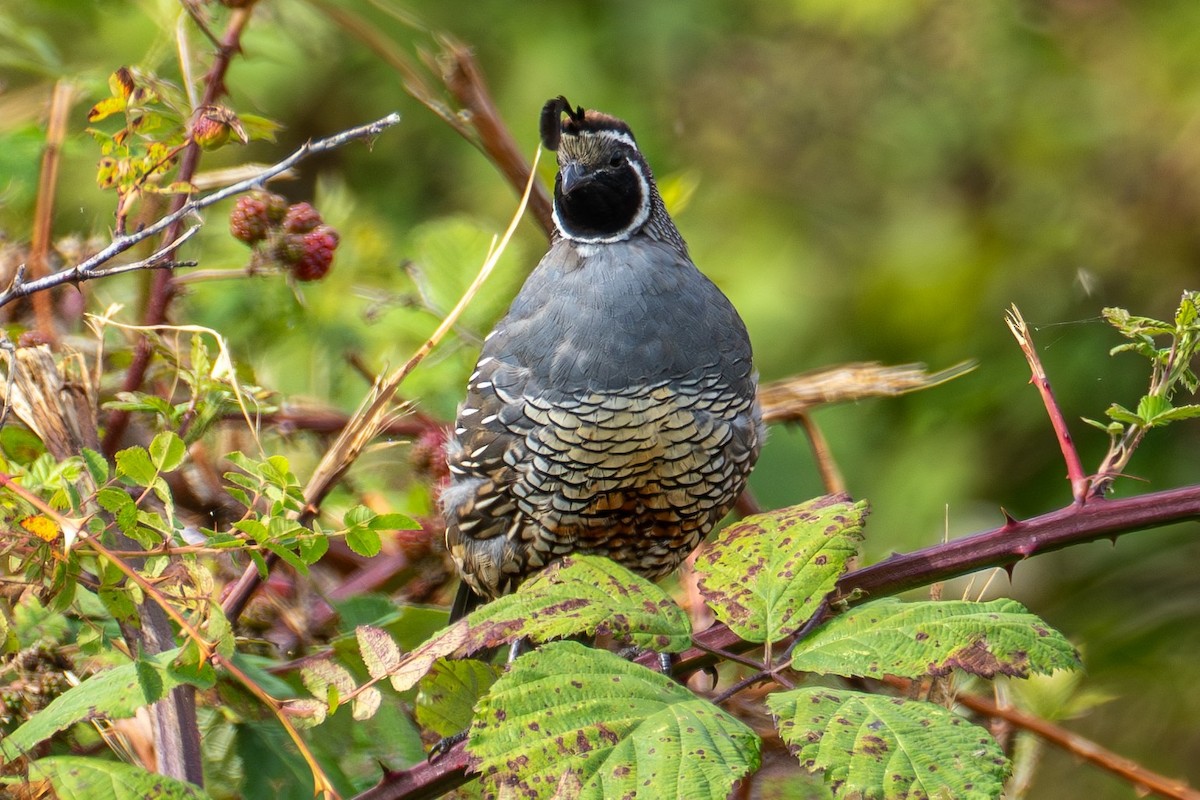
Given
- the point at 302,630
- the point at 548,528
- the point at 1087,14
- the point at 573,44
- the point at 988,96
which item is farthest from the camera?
the point at 573,44

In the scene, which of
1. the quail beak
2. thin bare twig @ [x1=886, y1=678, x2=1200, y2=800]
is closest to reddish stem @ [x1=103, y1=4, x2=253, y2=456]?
the quail beak

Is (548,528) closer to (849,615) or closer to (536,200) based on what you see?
(536,200)

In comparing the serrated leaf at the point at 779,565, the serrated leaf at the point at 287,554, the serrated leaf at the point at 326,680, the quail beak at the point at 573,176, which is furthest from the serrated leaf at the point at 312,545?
the quail beak at the point at 573,176

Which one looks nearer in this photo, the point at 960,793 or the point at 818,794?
the point at 960,793

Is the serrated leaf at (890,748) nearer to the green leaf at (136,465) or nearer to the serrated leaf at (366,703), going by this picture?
the serrated leaf at (366,703)

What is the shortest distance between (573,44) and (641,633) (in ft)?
12.0

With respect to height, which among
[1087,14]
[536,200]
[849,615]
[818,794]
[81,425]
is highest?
[1087,14]

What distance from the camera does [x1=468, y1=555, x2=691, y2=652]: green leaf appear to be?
1.45 meters

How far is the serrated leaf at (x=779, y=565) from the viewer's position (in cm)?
153

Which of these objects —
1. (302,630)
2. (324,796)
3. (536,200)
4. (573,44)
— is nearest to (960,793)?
(324,796)

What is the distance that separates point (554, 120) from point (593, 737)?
1.56 meters

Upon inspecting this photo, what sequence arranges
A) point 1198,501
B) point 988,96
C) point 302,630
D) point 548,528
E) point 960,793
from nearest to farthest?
point 960,793 < point 1198,501 < point 302,630 < point 548,528 < point 988,96

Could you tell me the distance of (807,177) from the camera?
4.88m

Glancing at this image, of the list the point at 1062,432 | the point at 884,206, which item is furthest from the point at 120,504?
the point at 884,206
